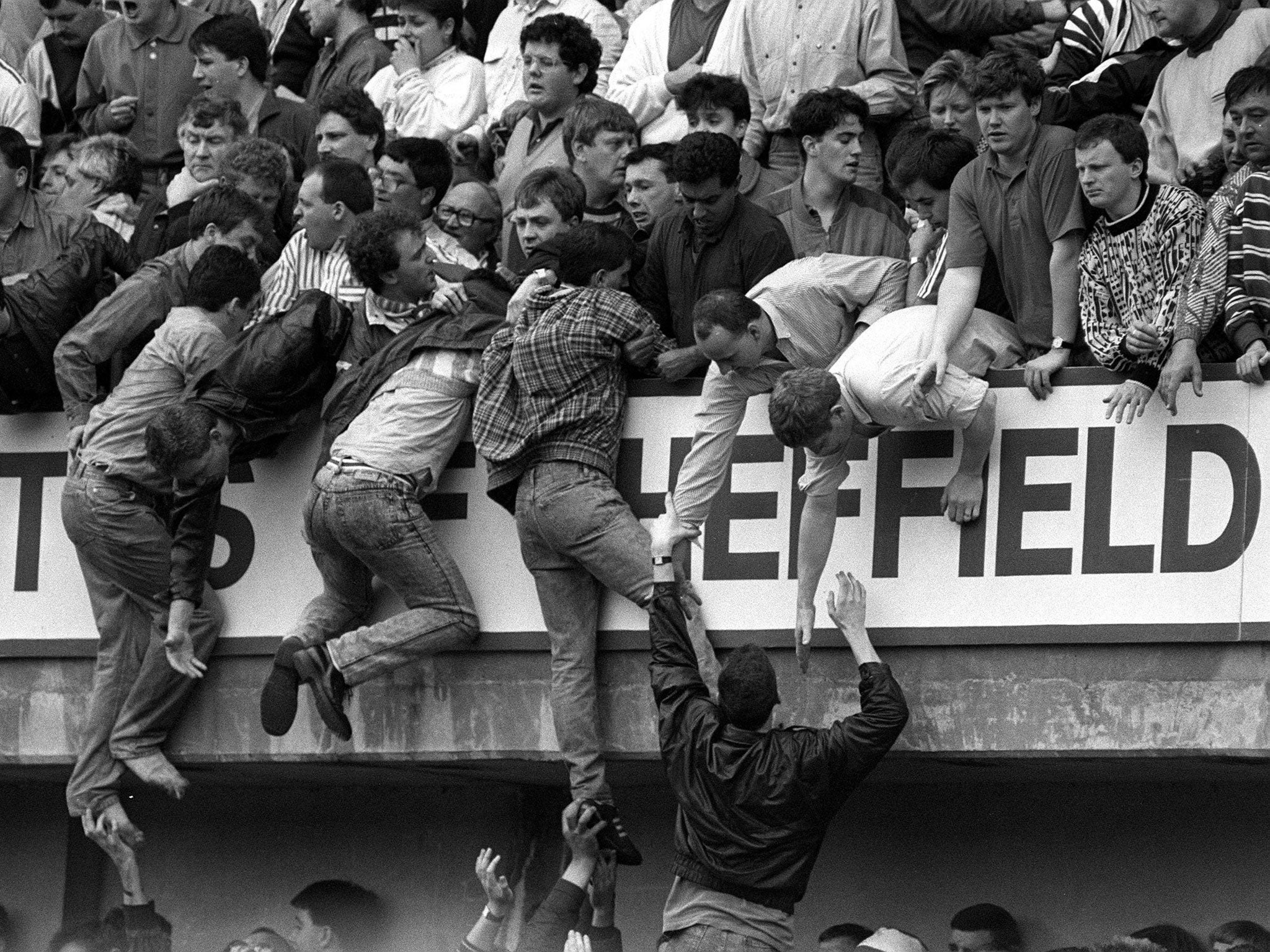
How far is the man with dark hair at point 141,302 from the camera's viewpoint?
30.4ft

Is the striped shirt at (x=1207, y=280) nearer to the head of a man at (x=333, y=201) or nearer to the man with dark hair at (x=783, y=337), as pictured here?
the man with dark hair at (x=783, y=337)

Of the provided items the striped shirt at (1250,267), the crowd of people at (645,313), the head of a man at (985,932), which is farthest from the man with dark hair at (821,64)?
the head of a man at (985,932)

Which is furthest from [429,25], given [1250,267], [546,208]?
[1250,267]

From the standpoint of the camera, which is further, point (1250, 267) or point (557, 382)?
point (557, 382)

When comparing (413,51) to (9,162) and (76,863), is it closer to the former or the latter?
(9,162)

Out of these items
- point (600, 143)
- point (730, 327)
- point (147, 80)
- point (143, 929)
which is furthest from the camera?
point (147, 80)

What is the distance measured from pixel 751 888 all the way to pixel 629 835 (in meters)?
2.18

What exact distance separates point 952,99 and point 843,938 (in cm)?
330

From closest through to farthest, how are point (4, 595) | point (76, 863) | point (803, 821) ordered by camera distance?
point (803, 821) → point (4, 595) → point (76, 863)

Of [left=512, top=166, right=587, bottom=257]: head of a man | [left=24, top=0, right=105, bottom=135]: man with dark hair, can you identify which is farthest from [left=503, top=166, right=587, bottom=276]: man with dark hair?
[left=24, top=0, right=105, bottom=135]: man with dark hair

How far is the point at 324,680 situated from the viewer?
8.61 meters

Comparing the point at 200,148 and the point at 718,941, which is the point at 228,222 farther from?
the point at 718,941

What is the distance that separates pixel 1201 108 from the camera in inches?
347

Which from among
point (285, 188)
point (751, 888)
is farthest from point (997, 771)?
point (285, 188)
